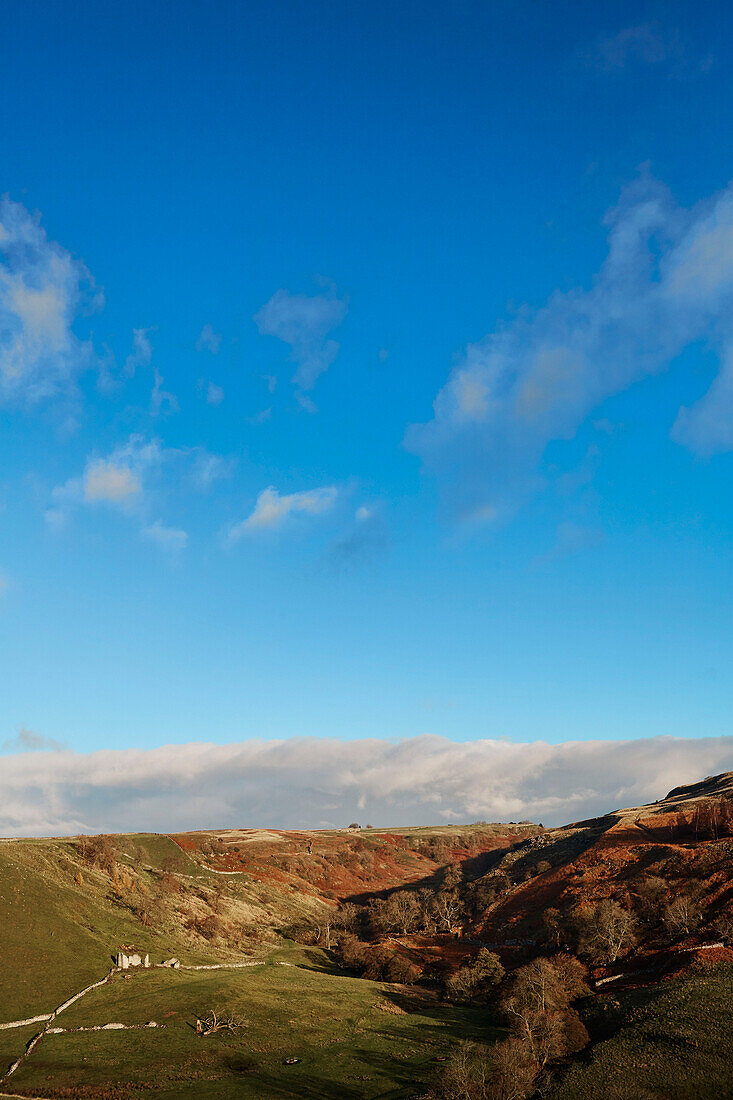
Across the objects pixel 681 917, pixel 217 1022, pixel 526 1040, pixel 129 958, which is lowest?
pixel 526 1040

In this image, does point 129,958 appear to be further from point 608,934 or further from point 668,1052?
point 608,934

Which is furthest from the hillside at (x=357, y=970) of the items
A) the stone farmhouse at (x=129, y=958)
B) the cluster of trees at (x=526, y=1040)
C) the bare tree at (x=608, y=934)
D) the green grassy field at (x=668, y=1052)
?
the stone farmhouse at (x=129, y=958)

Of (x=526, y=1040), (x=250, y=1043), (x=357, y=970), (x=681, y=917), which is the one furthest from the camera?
(x=357, y=970)

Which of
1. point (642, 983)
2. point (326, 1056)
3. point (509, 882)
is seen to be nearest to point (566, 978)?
point (642, 983)

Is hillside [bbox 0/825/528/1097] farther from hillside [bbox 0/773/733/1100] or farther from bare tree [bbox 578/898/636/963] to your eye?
bare tree [bbox 578/898/636/963]

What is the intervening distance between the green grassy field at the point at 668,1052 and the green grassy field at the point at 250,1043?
16.2 meters

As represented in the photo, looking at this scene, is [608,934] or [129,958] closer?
[129,958]

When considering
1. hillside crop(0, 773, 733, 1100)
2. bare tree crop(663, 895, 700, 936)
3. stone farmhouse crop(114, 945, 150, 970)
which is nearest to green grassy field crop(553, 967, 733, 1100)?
hillside crop(0, 773, 733, 1100)

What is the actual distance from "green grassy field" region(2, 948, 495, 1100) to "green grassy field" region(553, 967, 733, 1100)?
16166 mm

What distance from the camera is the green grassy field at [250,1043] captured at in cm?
5372

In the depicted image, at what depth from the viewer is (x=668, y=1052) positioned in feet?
194

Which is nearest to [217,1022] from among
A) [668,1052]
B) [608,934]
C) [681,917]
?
[668,1052]

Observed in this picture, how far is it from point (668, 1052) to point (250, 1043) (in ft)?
140

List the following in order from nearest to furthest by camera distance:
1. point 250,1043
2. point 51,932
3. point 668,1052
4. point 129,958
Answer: point 668,1052 → point 250,1043 → point 51,932 → point 129,958
